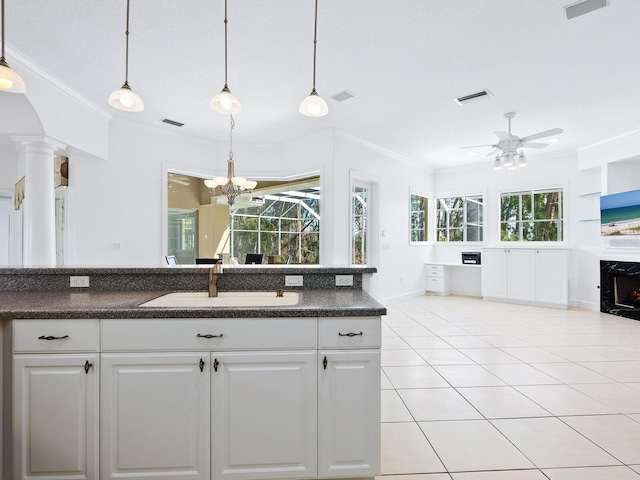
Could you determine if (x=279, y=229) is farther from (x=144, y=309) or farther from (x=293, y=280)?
(x=144, y=309)

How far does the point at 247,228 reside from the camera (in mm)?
Result: 6570

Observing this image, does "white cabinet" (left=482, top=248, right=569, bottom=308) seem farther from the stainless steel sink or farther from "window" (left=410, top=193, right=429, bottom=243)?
the stainless steel sink

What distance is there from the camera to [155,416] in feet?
5.02

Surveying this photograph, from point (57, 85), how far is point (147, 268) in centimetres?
279

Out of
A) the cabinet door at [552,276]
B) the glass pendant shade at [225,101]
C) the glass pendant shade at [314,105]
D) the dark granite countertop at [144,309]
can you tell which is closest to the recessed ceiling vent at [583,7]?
the glass pendant shade at [314,105]

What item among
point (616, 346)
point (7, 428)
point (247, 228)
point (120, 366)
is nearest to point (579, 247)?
point (616, 346)

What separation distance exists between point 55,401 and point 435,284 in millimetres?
6923

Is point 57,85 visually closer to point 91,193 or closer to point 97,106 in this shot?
point 97,106

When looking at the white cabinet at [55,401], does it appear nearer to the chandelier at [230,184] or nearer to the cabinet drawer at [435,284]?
the chandelier at [230,184]

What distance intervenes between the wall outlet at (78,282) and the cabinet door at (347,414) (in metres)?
1.53

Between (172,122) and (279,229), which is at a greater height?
(172,122)

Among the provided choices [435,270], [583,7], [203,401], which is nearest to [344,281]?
[203,401]

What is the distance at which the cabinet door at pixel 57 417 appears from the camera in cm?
150

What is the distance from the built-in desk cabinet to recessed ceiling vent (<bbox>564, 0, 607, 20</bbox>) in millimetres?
2648
